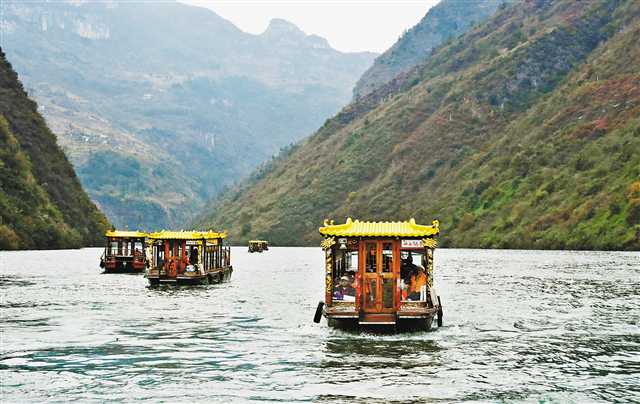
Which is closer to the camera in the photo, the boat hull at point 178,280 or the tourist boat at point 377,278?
the tourist boat at point 377,278

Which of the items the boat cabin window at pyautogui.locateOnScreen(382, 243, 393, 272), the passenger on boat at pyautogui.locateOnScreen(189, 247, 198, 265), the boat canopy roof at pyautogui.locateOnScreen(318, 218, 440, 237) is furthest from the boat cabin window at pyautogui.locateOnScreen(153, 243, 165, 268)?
the boat cabin window at pyautogui.locateOnScreen(382, 243, 393, 272)

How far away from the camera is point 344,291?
45094 millimetres

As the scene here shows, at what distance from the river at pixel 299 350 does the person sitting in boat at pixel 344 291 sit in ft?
7.78

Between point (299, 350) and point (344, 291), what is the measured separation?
636cm

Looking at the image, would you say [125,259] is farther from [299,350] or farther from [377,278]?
[299,350]

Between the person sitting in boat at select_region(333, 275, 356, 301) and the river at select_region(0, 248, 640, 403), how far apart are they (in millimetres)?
2372

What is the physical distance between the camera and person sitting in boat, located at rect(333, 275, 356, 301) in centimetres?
4475

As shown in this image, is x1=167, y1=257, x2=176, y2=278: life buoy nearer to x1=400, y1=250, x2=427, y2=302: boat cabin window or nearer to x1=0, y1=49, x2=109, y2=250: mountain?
x1=400, y1=250, x2=427, y2=302: boat cabin window

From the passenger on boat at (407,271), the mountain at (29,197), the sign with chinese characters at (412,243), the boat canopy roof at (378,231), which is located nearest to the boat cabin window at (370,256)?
the boat canopy roof at (378,231)

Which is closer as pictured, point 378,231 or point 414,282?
point 378,231

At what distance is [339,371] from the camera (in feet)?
110

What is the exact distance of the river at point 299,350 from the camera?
98.4 feet

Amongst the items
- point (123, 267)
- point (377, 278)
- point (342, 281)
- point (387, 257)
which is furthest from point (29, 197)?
point (377, 278)

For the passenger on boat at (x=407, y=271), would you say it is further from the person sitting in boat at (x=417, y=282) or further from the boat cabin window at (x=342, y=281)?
the boat cabin window at (x=342, y=281)
